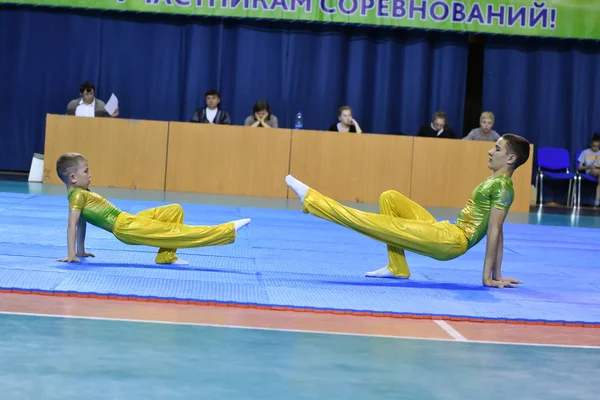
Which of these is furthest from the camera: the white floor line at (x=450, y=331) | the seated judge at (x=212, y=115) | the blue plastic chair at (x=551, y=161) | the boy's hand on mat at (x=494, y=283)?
the blue plastic chair at (x=551, y=161)

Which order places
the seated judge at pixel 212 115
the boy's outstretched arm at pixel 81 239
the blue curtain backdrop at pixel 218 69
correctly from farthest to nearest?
the blue curtain backdrop at pixel 218 69, the seated judge at pixel 212 115, the boy's outstretched arm at pixel 81 239

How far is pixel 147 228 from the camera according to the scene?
561 centimetres

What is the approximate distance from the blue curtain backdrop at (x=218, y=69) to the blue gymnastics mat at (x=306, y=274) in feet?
22.6

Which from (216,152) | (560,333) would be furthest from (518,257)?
(216,152)

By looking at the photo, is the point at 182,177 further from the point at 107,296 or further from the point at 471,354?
the point at 471,354

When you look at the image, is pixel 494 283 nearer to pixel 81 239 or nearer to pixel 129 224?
pixel 129 224

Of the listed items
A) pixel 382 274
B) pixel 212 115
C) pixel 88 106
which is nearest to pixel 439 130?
pixel 212 115

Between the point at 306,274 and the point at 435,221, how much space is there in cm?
Answer: 91

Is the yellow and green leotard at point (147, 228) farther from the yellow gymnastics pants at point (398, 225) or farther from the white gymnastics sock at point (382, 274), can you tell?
the white gymnastics sock at point (382, 274)

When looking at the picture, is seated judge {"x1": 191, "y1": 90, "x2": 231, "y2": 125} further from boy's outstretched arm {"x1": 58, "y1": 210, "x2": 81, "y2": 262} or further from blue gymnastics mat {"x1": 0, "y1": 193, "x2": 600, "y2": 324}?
boy's outstretched arm {"x1": 58, "y1": 210, "x2": 81, "y2": 262}

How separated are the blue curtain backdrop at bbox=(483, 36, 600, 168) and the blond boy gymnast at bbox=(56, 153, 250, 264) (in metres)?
10.7

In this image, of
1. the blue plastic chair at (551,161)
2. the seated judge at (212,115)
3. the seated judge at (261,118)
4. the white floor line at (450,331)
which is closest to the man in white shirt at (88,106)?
the seated judge at (212,115)

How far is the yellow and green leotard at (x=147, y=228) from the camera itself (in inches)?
220

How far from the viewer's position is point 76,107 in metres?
13.4
